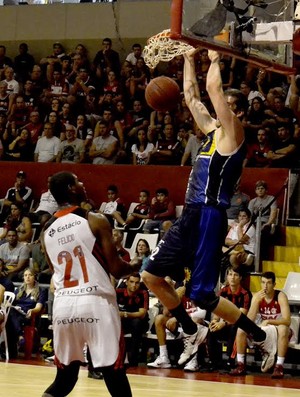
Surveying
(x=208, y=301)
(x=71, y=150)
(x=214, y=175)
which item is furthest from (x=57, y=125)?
(x=208, y=301)

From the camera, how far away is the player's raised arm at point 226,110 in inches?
270

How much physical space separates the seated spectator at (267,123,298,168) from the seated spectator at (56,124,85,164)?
3352 millimetres

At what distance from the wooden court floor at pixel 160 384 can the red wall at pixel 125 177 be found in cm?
371

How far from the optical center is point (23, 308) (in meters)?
13.0

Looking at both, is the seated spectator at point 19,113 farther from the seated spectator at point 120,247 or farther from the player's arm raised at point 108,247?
the player's arm raised at point 108,247

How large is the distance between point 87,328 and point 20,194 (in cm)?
1025

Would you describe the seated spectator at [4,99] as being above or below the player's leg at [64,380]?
above

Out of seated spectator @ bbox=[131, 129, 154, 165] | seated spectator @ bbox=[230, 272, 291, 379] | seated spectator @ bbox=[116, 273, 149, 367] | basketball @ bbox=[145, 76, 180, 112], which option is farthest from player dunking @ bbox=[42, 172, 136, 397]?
seated spectator @ bbox=[131, 129, 154, 165]

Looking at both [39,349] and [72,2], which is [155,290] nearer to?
[39,349]

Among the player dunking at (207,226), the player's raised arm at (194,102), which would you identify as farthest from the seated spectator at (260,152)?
the player dunking at (207,226)

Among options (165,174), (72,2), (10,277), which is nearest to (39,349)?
(10,277)

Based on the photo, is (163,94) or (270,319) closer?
(163,94)

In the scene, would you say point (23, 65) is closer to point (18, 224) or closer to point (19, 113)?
point (19, 113)

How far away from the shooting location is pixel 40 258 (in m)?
14.1
